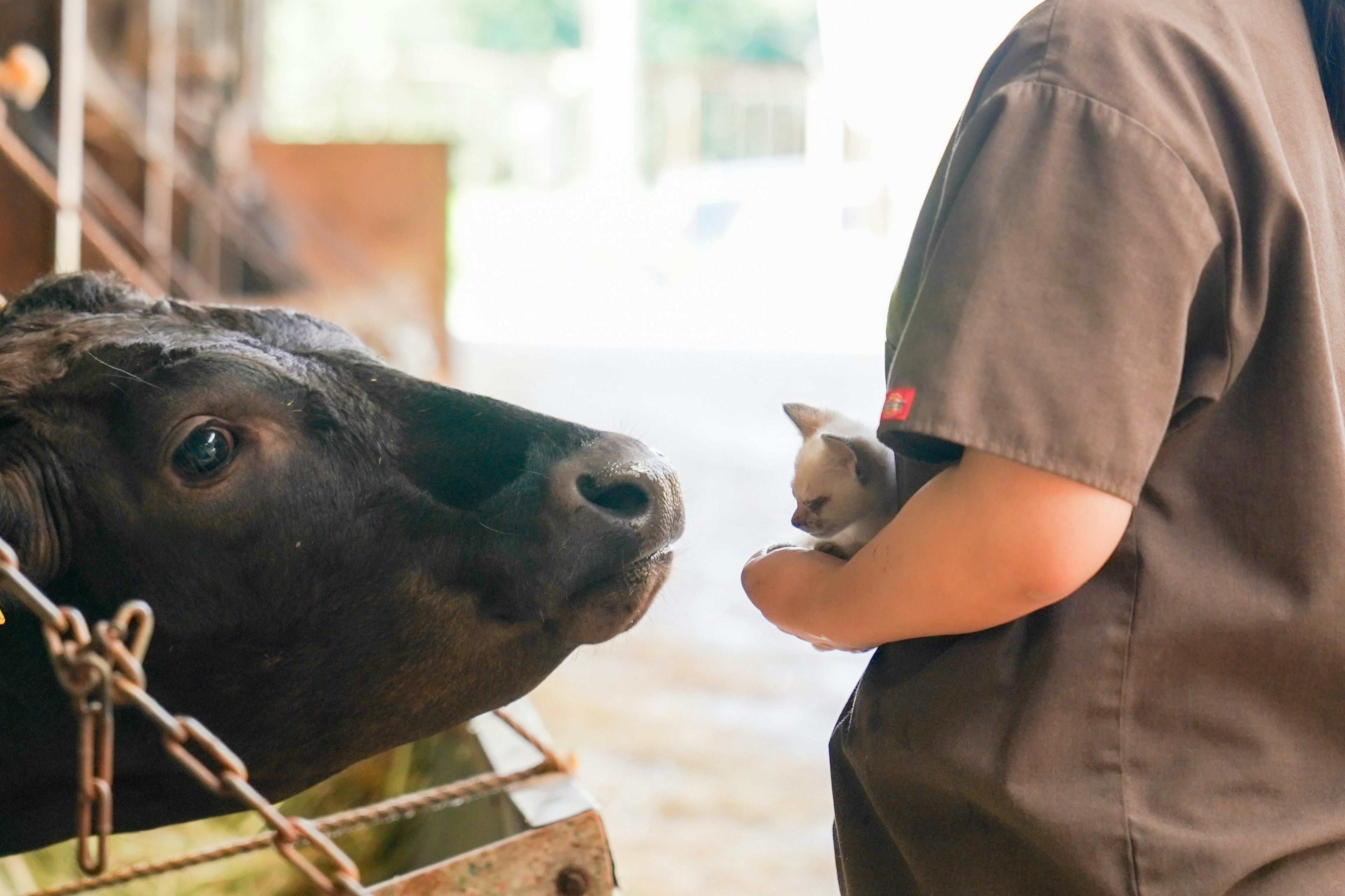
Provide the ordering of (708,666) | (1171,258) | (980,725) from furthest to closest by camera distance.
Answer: (708,666) → (980,725) → (1171,258)

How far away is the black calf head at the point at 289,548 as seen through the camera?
1.63 m

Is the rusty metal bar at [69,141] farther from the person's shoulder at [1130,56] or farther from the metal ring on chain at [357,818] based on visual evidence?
the person's shoulder at [1130,56]

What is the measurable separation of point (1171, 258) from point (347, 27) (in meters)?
28.8

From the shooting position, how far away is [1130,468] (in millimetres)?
1072

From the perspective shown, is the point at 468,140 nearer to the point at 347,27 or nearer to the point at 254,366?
the point at 347,27

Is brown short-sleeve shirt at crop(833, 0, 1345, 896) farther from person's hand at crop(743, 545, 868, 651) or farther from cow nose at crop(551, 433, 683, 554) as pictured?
cow nose at crop(551, 433, 683, 554)

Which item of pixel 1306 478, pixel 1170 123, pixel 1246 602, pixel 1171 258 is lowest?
pixel 1246 602

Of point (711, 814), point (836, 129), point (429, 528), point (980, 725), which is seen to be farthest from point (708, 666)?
point (836, 129)

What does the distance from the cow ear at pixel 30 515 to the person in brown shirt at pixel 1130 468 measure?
101 centimetres

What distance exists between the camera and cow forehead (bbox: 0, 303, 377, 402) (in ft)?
5.65

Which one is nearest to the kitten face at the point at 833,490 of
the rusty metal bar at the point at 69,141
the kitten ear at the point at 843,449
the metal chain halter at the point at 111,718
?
the kitten ear at the point at 843,449

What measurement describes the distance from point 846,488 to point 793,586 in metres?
0.23

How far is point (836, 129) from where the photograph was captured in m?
20.3

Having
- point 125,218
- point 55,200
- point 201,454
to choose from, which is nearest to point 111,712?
point 201,454
